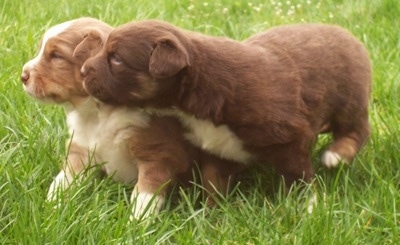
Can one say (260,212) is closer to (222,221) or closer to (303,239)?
(222,221)

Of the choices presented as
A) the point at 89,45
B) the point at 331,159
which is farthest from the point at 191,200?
the point at 89,45

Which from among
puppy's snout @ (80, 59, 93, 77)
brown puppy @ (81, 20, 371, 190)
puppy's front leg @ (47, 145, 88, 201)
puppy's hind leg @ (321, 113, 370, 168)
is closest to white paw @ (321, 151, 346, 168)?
puppy's hind leg @ (321, 113, 370, 168)

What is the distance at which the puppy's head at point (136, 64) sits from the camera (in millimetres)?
3930

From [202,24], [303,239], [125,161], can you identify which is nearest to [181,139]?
[125,161]

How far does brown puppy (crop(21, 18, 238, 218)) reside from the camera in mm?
4215

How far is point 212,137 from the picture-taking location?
4.19 meters

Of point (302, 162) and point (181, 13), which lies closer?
point (302, 162)

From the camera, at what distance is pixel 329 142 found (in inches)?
194

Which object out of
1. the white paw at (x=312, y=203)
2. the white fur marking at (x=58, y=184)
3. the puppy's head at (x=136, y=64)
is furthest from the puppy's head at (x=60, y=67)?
the white paw at (x=312, y=203)

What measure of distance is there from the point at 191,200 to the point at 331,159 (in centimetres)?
80

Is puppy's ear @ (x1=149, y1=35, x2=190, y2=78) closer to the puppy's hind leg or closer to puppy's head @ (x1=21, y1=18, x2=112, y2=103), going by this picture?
puppy's head @ (x1=21, y1=18, x2=112, y2=103)

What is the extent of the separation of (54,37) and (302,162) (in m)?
1.37

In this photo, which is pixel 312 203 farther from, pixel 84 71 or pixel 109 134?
pixel 84 71

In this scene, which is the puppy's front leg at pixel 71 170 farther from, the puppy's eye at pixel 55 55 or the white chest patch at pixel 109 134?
the puppy's eye at pixel 55 55
